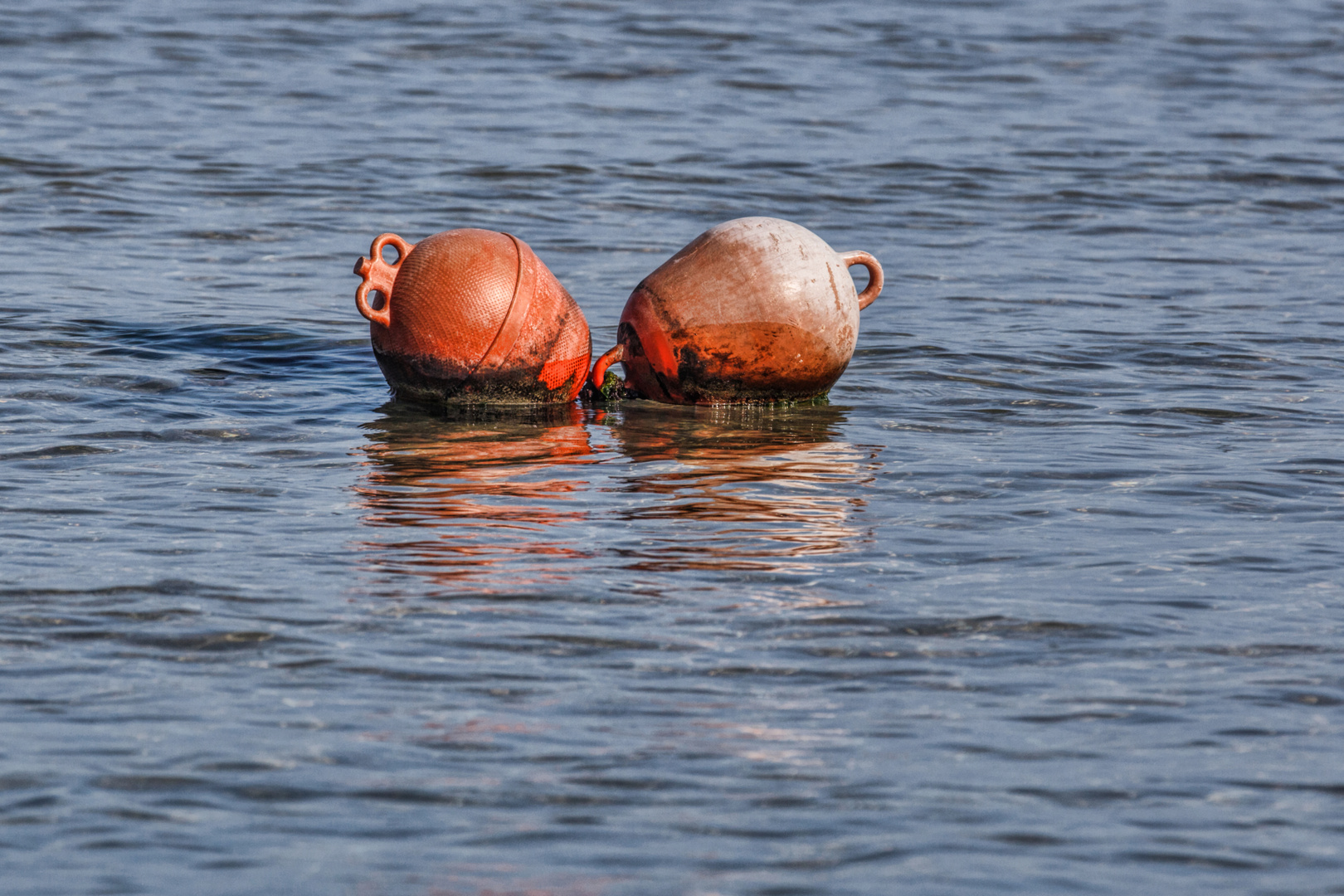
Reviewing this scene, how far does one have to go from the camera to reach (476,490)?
7641 millimetres

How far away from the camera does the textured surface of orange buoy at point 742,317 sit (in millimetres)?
8852

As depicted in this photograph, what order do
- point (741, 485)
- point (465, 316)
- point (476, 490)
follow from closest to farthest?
point (476, 490) < point (741, 485) < point (465, 316)

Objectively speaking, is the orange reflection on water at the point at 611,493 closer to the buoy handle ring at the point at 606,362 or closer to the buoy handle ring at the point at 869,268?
the buoy handle ring at the point at 606,362

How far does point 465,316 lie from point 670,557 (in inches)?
100

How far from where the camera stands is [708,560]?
21.7 ft

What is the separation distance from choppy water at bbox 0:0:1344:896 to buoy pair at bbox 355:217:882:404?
11.1 inches

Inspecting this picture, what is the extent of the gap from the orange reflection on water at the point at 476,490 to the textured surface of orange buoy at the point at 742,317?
635mm

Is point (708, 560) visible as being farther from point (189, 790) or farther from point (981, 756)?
point (189, 790)

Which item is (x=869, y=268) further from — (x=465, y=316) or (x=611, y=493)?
(x=611, y=493)

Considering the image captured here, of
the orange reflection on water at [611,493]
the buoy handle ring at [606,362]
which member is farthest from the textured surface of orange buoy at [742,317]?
the orange reflection on water at [611,493]

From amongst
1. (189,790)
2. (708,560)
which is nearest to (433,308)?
(708,560)

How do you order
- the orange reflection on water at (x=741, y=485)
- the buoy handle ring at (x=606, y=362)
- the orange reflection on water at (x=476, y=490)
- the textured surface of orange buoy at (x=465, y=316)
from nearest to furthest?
the orange reflection on water at (x=476, y=490), the orange reflection on water at (x=741, y=485), the textured surface of orange buoy at (x=465, y=316), the buoy handle ring at (x=606, y=362)

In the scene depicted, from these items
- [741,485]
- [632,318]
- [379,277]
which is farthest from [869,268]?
[379,277]

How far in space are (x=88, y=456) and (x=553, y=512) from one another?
2.46m
